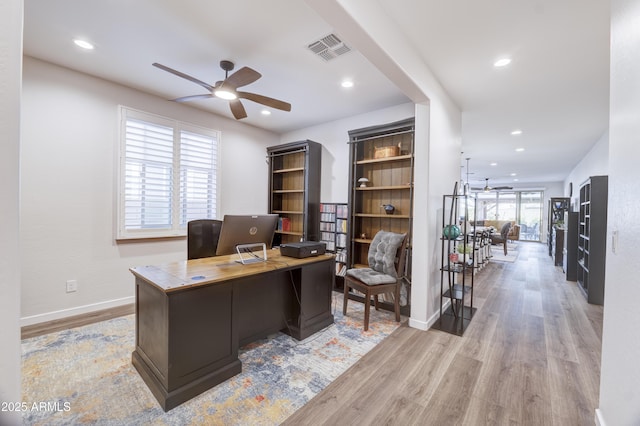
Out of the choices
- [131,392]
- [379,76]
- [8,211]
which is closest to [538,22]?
[379,76]

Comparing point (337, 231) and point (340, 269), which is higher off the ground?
point (337, 231)

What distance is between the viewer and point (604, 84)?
119 inches

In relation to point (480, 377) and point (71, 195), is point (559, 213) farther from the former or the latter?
point (71, 195)

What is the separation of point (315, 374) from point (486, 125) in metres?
4.64

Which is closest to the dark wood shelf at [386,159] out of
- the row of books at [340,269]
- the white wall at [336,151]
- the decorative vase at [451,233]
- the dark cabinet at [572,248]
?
the white wall at [336,151]

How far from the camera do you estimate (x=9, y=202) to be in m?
0.68

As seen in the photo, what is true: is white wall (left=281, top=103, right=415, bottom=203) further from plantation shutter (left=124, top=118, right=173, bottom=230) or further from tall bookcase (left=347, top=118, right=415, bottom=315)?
plantation shutter (left=124, top=118, right=173, bottom=230)

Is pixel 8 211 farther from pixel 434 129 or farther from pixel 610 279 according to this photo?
pixel 434 129

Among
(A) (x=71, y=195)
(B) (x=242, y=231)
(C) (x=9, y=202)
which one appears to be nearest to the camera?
(C) (x=9, y=202)

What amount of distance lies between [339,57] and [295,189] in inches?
104

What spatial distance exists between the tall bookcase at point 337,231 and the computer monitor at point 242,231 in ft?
5.86

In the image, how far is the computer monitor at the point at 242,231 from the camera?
225cm

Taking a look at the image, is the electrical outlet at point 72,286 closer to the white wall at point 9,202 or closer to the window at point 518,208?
the white wall at point 9,202

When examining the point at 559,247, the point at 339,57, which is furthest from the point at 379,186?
the point at 559,247
